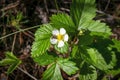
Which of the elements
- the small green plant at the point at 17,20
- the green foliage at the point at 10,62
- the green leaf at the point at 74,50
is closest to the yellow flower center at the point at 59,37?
the green leaf at the point at 74,50

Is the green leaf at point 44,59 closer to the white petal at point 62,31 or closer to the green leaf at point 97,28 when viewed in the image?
the white petal at point 62,31

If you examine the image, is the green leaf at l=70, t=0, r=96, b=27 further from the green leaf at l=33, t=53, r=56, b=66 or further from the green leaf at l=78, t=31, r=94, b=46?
the green leaf at l=33, t=53, r=56, b=66

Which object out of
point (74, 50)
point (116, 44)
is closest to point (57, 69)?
point (74, 50)

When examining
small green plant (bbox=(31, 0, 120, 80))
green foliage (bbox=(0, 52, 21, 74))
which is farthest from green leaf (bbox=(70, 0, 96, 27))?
green foliage (bbox=(0, 52, 21, 74))

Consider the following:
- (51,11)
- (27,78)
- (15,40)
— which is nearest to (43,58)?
(27,78)

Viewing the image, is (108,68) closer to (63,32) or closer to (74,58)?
(74,58)
